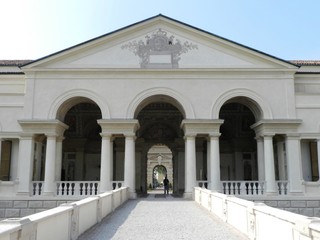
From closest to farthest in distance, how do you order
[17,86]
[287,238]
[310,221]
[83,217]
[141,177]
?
[310,221]
[287,238]
[83,217]
[17,86]
[141,177]

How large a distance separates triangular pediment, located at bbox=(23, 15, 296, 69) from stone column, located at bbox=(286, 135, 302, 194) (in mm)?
4434

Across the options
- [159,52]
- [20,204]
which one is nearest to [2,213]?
[20,204]

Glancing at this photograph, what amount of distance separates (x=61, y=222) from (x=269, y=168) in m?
15.1

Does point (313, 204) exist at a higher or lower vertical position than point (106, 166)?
lower

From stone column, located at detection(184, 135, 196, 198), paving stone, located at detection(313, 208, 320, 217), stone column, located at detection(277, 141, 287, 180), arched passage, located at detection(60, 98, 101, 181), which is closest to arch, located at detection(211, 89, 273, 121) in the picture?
stone column, located at detection(184, 135, 196, 198)

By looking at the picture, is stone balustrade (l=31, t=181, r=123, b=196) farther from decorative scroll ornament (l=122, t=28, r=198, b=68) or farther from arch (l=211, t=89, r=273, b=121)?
decorative scroll ornament (l=122, t=28, r=198, b=68)

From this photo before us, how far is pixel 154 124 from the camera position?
2902 cm

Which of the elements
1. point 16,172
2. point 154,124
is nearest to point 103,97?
point 16,172

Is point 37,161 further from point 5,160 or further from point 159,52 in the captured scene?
point 159,52

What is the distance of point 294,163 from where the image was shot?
2009cm

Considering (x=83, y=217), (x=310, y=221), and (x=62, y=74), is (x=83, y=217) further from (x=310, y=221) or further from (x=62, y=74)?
(x=62, y=74)

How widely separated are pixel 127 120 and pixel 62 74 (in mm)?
4800

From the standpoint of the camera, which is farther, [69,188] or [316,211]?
[69,188]

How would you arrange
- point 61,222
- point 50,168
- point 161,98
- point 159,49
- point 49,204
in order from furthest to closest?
point 161,98 < point 159,49 < point 50,168 < point 49,204 < point 61,222
